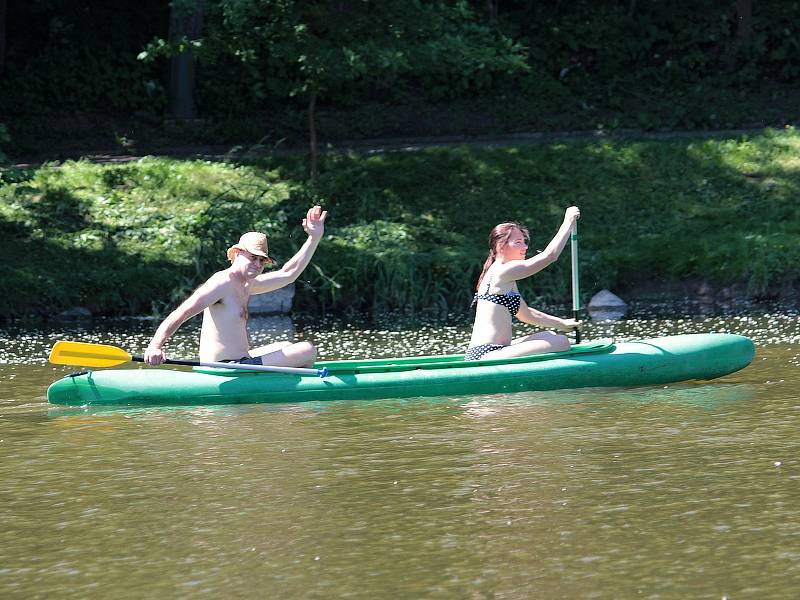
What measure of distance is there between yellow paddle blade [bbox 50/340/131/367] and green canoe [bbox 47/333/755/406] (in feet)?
0.36

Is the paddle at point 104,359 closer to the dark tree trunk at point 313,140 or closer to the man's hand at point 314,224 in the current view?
the man's hand at point 314,224

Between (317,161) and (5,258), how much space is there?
464 cm

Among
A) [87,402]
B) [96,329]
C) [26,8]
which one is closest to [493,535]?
[87,402]

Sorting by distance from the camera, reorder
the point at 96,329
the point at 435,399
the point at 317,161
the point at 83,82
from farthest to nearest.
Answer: the point at 83,82, the point at 317,161, the point at 96,329, the point at 435,399

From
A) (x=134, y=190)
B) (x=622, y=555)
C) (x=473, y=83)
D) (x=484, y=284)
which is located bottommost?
(x=622, y=555)

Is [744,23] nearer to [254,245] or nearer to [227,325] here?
[254,245]

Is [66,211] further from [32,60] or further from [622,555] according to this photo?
[622,555]

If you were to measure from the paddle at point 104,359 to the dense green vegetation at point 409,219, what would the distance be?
5.87m

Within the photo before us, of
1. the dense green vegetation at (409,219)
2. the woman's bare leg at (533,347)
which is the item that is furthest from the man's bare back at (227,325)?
the dense green vegetation at (409,219)

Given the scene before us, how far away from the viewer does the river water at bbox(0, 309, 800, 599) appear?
6.15 metres

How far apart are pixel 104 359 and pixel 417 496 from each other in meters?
4.15

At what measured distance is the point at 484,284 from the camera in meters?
10.9

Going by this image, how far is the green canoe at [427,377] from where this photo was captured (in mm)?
10555

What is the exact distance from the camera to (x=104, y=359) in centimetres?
1095
